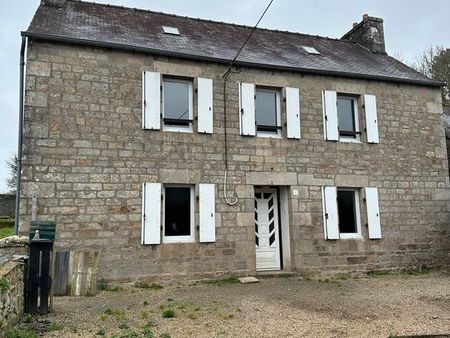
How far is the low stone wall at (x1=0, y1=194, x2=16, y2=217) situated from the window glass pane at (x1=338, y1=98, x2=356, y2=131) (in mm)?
13353

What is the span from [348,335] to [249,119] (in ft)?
18.0

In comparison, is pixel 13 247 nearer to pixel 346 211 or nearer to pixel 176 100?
pixel 176 100

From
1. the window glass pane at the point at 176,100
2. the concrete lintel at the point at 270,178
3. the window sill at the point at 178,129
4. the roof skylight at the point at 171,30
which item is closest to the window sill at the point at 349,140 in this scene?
the concrete lintel at the point at 270,178

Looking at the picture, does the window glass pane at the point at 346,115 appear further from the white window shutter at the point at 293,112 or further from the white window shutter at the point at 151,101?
the white window shutter at the point at 151,101

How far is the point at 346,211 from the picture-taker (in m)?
10.0

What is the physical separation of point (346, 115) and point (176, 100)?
4.36 meters

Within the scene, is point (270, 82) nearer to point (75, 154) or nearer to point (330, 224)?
point (330, 224)

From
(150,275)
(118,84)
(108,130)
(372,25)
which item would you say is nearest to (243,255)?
(150,275)

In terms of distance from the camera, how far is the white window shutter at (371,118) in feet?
33.6

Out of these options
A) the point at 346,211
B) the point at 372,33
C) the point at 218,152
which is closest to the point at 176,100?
the point at 218,152

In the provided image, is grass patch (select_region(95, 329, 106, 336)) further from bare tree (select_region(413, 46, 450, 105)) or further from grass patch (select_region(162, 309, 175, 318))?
bare tree (select_region(413, 46, 450, 105))

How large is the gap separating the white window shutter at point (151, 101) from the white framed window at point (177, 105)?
0.23 m

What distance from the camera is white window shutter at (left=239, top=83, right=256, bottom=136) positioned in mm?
9266

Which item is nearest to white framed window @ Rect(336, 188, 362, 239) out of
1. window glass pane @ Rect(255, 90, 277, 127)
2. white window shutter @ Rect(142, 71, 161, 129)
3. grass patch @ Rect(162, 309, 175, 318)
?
window glass pane @ Rect(255, 90, 277, 127)
